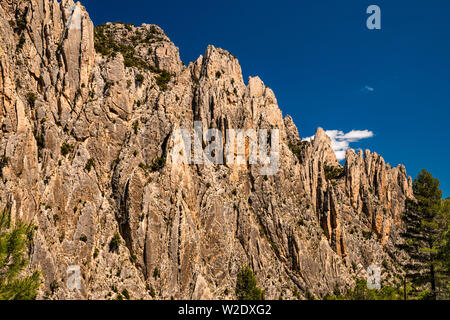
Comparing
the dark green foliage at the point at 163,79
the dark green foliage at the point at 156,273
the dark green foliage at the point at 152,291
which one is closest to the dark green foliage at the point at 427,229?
the dark green foliage at the point at 156,273

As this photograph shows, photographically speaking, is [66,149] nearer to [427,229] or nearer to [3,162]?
[3,162]

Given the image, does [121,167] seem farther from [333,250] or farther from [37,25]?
[333,250]

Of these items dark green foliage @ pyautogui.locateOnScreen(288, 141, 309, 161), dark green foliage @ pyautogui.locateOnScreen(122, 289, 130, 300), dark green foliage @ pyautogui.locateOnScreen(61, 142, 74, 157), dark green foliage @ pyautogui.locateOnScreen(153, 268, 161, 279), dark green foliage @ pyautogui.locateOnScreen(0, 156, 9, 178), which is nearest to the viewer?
dark green foliage @ pyautogui.locateOnScreen(0, 156, 9, 178)

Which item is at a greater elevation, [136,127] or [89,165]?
[136,127]

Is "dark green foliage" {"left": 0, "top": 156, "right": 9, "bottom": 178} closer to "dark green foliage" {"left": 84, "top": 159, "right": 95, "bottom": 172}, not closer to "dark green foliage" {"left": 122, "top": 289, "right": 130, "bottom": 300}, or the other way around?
"dark green foliage" {"left": 84, "top": 159, "right": 95, "bottom": 172}

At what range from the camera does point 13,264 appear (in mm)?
18000

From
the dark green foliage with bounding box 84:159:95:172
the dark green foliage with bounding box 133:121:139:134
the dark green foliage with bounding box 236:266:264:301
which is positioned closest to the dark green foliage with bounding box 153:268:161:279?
the dark green foliage with bounding box 236:266:264:301

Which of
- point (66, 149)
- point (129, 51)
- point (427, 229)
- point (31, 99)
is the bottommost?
point (427, 229)

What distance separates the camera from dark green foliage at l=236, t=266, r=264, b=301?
68125 mm

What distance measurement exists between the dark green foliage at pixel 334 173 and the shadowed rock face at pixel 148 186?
22.4 feet

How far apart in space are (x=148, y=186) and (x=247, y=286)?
108ft

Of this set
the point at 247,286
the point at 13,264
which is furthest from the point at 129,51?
the point at 13,264

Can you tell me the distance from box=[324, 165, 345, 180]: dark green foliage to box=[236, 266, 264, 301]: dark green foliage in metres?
54.0

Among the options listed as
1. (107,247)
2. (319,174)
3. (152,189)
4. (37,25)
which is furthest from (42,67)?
(319,174)
